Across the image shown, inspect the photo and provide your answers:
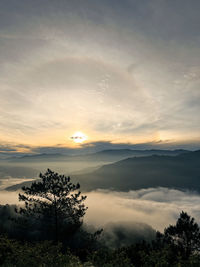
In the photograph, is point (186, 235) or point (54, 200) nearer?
point (54, 200)

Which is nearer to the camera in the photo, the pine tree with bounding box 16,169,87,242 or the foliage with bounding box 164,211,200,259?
the pine tree with bounding box 16,169,87,242

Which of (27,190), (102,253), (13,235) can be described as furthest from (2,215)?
(102,253)

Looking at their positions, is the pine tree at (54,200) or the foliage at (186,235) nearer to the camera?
the pine tree at (54,200)

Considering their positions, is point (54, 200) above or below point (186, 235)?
above

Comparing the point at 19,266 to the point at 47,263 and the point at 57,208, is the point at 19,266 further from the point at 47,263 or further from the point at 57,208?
the point at 57,208

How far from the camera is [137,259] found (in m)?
29.8

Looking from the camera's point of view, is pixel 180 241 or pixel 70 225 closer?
pixel 70 225

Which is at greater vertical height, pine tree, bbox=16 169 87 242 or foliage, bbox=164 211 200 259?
pine tree, bbox=16 169 87 242

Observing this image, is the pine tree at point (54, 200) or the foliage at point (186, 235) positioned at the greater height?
the pine tree at point (54, 200)

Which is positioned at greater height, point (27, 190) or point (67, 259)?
point (27, 190)

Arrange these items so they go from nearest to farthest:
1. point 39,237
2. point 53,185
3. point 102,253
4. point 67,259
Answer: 1. point 67,259
2. point 102,253
3. point 53,185
4. point 39,237

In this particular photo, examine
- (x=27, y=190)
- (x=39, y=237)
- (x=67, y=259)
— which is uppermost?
(x=27, y=190)

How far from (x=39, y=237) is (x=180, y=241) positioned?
132 meters

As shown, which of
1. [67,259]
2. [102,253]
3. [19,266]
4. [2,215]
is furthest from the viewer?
[2,215]
